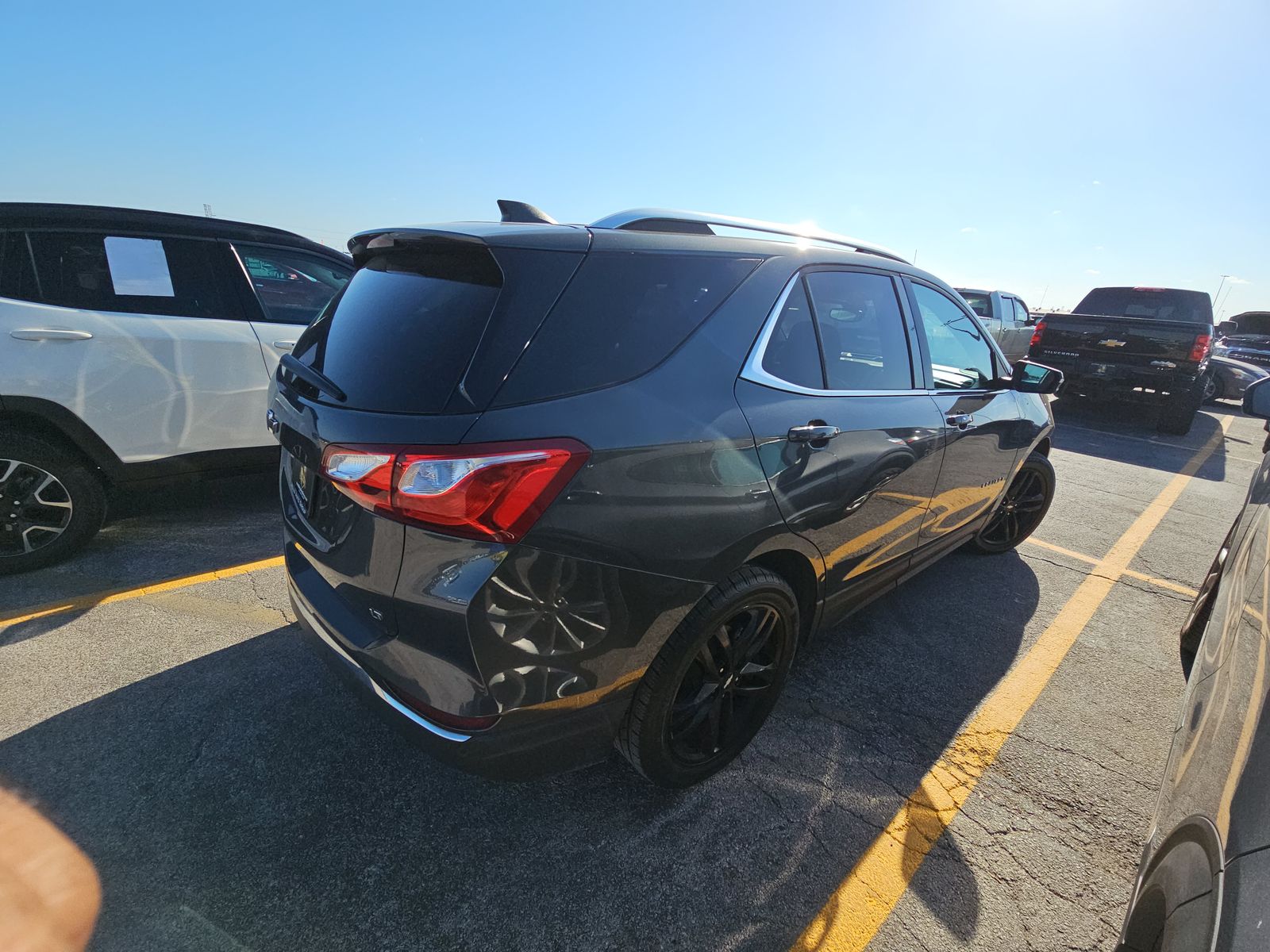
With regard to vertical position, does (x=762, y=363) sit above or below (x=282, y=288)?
above

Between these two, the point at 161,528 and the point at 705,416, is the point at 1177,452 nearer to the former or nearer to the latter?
the point at 705,416

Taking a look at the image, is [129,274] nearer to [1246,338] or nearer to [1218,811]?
[1218,811]

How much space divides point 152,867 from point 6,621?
70.3 inches

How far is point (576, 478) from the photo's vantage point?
1.47 metres

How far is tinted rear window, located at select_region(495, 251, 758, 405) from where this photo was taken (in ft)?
4.95

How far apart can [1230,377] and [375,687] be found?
16.0 metres

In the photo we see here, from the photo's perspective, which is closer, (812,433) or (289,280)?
(812,433)

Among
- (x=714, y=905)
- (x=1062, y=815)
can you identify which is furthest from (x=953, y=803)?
(x=714, y=905)

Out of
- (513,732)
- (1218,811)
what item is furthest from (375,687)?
(1218,811)

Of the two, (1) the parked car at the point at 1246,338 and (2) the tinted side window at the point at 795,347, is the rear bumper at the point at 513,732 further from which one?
(1) the parked car at the point at 1246,338

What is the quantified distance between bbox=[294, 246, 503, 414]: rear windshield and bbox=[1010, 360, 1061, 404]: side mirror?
3.11 m

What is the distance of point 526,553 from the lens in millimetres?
1441

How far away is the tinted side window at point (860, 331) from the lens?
2.29 meters

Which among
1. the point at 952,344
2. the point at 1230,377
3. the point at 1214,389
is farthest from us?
the point at 1214,389
